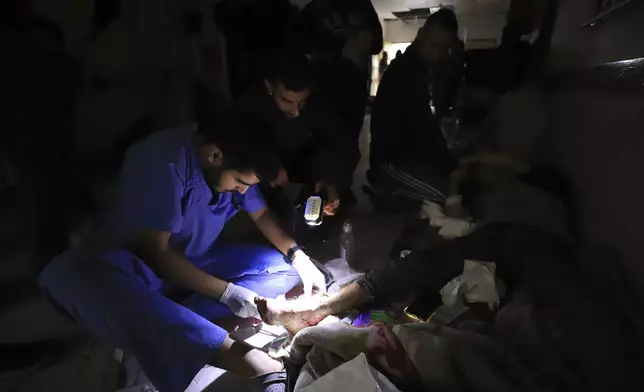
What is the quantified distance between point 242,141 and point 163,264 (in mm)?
262

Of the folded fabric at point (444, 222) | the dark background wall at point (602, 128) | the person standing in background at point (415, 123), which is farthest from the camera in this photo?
the folded fabric at point (444, 222)

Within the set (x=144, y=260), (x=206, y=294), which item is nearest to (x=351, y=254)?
(x=206, y=294)

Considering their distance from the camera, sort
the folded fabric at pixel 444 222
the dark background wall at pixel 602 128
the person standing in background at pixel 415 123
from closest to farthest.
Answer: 1. the dark background wall at pixel 602 128
2. the person standing in background at pixel 415 123
3. the folded fabric at pixel 444 222

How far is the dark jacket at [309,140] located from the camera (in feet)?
2.37

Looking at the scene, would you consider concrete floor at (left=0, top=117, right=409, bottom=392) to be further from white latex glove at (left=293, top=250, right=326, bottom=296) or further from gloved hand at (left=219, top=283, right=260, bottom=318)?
white latex glove at (left=293, top=250, right=326, bottom=296)

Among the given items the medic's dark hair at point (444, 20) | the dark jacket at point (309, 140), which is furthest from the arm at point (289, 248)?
the medic's dark hair at point (444, 20)

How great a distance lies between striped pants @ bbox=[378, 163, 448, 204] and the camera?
0.83m

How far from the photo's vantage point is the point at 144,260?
0.74 meters

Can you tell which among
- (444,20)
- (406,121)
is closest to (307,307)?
(406,121)

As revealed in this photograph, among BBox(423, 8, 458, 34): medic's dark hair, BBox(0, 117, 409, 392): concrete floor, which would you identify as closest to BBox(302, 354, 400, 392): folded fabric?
BBox(0, 117, 409, 392): concrete floor

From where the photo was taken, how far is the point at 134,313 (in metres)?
0.71

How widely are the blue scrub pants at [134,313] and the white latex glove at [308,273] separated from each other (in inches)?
8.9

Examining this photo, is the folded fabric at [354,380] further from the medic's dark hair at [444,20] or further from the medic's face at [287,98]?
the medic's dark hair at [444,20]

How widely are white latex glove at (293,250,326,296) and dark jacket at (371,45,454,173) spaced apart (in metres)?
0.26
